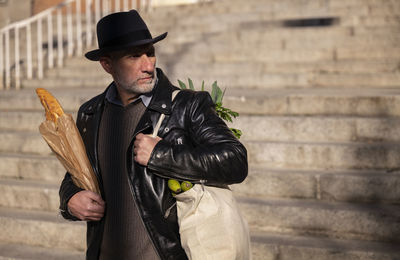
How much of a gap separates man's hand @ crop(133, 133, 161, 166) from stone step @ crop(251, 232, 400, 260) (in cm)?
209

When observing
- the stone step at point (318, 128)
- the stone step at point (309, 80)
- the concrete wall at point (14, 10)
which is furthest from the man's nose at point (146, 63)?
the concrete wall at point (14, 10)

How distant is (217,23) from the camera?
884cm

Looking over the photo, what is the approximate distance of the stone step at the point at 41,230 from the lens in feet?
14.2

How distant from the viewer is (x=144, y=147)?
1980mm

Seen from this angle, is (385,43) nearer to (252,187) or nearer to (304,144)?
(304,144)

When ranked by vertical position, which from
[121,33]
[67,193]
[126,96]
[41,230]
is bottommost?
[41,230]

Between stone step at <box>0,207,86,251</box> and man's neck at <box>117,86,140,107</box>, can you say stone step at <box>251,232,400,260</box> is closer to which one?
stone step at <box>0,207,86,251</box>

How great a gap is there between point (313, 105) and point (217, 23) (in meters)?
4.09

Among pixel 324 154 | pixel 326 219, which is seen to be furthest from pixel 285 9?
A: pixel 326 219

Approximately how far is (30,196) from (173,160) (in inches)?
132

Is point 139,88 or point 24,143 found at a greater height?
point 139,88

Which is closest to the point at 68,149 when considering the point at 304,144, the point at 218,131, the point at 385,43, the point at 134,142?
the point at 134,142

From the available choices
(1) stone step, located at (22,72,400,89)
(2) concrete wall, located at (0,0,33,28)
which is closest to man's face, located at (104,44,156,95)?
(1) stone step, located at (22,72,400,89)

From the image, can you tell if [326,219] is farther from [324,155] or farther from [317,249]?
[324,155]
